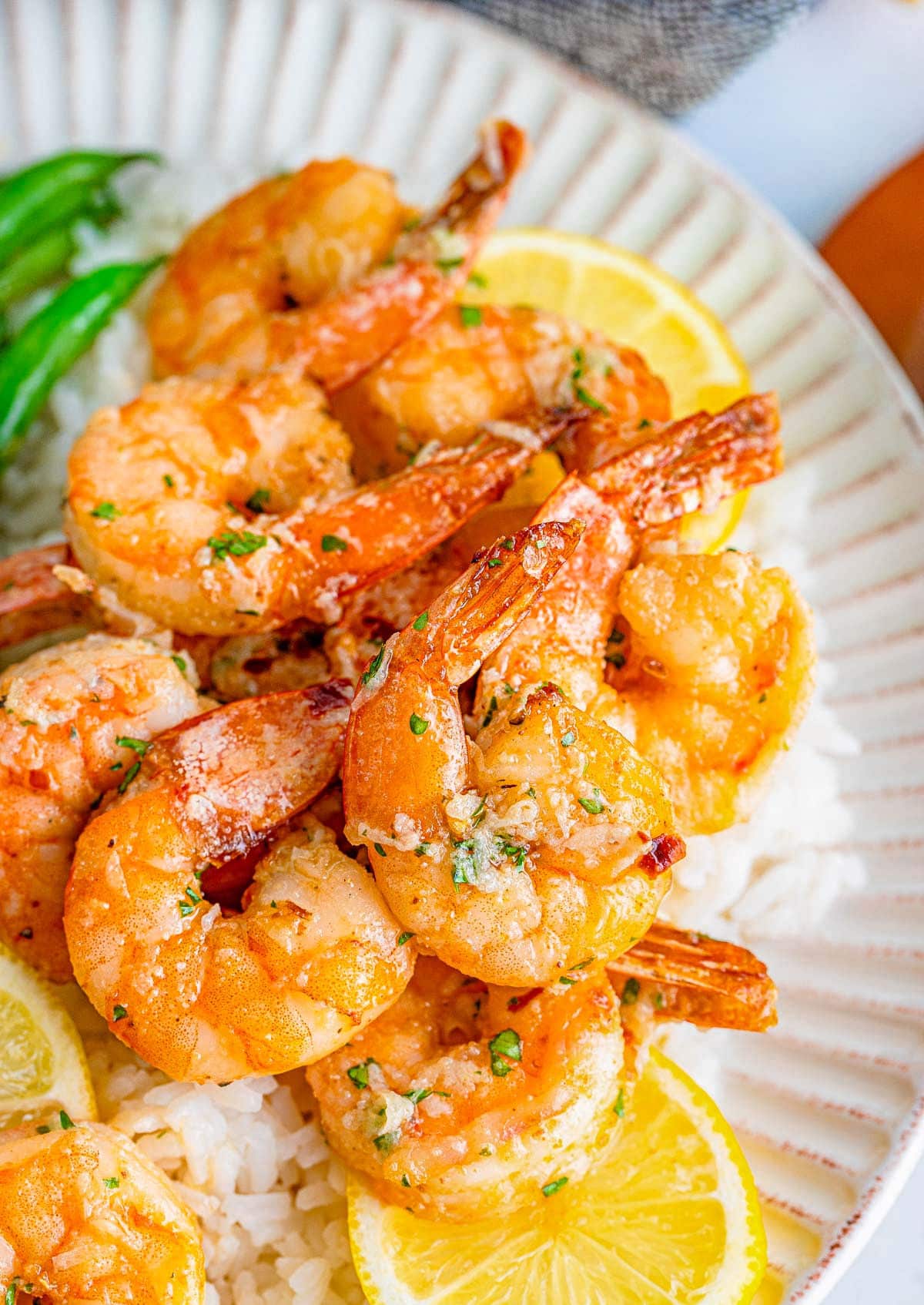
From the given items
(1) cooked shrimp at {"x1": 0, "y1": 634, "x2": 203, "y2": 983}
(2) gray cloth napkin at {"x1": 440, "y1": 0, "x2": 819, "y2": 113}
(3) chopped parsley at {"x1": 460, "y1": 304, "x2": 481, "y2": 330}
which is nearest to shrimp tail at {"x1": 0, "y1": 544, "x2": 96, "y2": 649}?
(1) cooked shrimp at {"x1": 0, "y1": 634, "x2": 203, "y2": 983}

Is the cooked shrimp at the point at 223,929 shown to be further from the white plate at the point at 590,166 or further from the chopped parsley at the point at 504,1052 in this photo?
the white plate at the point at 590,166

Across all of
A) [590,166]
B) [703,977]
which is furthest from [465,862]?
[590,166]

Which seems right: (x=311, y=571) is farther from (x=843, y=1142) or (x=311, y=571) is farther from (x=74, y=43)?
(x=74, y=43)

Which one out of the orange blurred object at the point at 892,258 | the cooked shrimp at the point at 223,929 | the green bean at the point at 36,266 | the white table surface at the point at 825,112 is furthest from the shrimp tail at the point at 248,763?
the white table surface at the point at 825,112

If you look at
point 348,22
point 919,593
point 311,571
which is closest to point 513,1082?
point 311,571

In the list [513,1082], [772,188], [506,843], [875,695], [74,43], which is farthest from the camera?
[772,188]

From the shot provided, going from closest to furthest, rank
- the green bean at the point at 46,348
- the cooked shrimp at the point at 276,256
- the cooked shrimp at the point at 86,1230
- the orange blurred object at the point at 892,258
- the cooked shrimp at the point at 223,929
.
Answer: the cooked shrimp at the point at 86,1230 → the cooked shrimp at the point at 223,929 → the cooked shrimp at the point at 276,256 → the green bean at the point at 46,348 → the orange blurred object at the point at 892,258
